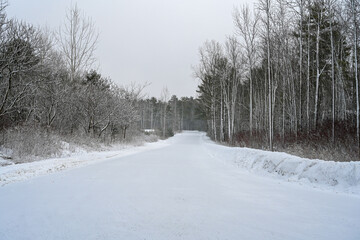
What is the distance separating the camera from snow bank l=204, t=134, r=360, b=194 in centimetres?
488

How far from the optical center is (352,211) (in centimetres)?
365

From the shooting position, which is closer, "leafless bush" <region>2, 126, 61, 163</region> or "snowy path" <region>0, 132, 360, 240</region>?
"snowy path" <region>0, 132, 360, 240</region>

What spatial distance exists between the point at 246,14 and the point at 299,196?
16.5 metres

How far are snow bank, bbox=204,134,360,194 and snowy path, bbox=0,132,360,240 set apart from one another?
1.34ft

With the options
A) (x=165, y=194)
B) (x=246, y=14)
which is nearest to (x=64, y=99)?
(x=165, y=194)

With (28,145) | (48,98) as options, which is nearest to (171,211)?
(28,145)

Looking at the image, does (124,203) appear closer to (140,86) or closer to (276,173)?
(276,173)

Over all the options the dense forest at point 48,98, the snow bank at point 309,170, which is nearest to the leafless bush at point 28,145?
the dense forest at point 48,98

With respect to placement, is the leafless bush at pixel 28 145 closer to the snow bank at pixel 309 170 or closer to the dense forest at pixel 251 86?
the dense forest at pixel 251 86

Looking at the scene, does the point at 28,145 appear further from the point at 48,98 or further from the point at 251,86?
the point at 251,86

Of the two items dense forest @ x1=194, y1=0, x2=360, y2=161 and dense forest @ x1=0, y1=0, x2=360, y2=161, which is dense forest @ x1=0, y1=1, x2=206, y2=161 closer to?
dense forest @ x1=0, y1=0, x2=360, y2=161

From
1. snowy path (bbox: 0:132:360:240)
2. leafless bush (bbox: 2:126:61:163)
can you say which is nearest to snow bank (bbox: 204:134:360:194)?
snowy path (bbox: 0:132:360:240)

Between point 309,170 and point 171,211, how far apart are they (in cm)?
426

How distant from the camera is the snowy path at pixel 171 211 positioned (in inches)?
109
